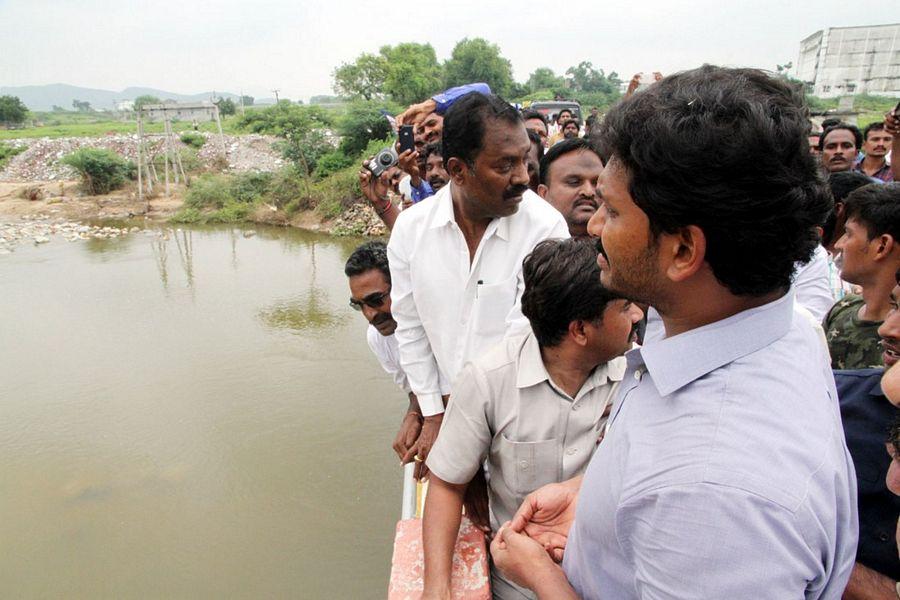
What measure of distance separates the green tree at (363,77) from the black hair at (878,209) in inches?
1616

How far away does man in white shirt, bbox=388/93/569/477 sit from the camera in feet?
6.40

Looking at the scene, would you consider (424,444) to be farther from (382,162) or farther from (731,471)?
(382,162)

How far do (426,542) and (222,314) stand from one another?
27.7ft

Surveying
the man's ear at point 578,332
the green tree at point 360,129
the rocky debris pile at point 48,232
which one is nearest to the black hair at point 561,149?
the man's ear at point 578,332

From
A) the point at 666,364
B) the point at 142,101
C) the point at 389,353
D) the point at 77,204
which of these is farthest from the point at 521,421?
the point at 142,101

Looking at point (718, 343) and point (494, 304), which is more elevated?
point (718, 343)

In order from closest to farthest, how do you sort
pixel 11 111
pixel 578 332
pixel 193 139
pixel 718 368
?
pixel 718 368 → pixel 578 332 → pixel 193 139 → pixel 11 111

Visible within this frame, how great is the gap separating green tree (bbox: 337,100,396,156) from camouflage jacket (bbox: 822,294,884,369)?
16.9 m

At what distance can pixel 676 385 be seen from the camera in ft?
2.50

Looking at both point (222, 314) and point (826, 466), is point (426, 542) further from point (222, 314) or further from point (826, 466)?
point (222, 314)

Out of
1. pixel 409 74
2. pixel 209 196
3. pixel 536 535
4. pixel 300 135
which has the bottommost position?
pixel 209 196

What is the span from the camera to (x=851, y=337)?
2.02 metres

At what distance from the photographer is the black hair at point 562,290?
1320 mm

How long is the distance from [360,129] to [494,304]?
17001 mm
